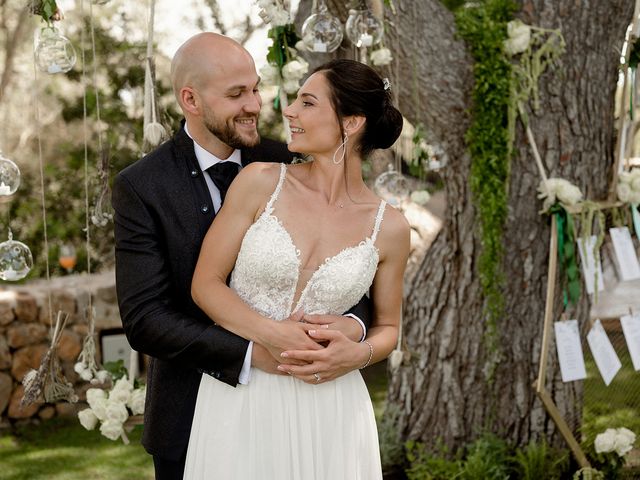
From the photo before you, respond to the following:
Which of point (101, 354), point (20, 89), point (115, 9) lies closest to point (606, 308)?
point (101, 354)

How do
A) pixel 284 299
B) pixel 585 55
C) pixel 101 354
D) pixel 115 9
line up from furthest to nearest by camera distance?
pixel 115 9 < pixel 101 354 < pixel 585 55 < pixel 284 299

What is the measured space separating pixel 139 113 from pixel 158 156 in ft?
16.3

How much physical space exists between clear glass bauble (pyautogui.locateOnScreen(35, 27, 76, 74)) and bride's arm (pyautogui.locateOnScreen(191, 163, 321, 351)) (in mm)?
640

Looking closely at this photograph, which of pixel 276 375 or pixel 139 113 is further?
pixel 139 113

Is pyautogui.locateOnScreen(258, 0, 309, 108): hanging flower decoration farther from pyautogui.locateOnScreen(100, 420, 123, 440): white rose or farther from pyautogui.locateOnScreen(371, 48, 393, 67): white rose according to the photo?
pyautogui.locateOnScreen(100, 420, 123, 440): white rose

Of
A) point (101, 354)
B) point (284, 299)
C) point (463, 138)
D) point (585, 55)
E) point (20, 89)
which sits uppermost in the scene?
point (20, 89)

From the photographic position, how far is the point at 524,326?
4.08 metres

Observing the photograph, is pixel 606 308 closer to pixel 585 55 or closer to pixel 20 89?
pixel 585 55

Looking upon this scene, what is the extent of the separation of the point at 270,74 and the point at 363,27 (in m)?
0.40

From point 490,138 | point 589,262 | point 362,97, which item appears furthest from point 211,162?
point 589,262

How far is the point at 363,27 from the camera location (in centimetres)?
274

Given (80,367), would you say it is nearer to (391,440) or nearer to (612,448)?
(391,440)

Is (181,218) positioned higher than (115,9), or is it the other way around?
(115,9)

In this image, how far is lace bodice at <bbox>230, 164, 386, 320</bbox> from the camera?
7.14ft
